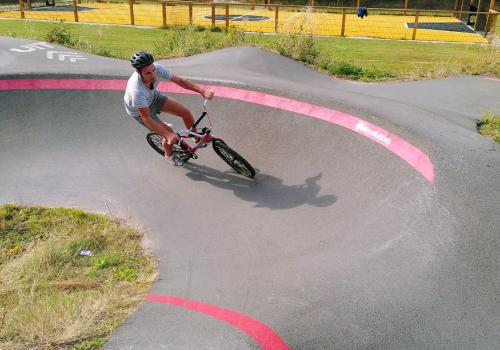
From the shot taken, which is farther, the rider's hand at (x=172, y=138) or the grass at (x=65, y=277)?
the rider's hand at (x=172, y=138)

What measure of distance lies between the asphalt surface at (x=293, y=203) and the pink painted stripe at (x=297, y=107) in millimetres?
139

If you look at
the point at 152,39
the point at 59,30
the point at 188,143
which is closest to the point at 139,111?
the point at 188,143

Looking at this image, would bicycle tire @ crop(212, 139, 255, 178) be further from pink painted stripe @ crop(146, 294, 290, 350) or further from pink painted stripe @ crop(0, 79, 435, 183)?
pink painted stripe @ crop(146, 294, 290, 350)

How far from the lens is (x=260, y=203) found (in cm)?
732

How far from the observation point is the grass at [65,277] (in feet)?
12.8

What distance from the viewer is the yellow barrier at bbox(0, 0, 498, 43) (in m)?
23.6

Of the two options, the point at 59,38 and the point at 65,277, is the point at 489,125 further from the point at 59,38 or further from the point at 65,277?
the point at 59,38

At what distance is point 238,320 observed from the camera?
4.16 metres

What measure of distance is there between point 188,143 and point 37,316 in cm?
456

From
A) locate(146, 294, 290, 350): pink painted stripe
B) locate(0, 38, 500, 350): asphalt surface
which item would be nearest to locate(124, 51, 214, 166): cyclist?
locate(0, 38, 500, 350): asphalt surface

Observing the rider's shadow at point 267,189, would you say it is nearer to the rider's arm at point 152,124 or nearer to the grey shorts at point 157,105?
the grey shorts at point 157,105

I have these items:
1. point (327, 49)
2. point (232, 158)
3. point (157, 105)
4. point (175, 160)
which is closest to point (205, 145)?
point (232, 158)

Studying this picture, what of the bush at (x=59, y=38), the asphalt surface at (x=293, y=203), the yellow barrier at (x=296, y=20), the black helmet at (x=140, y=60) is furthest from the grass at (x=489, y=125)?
the yellow barrier at (x=296, y=20)

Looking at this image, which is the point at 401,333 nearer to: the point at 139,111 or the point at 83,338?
the point at 83,338
